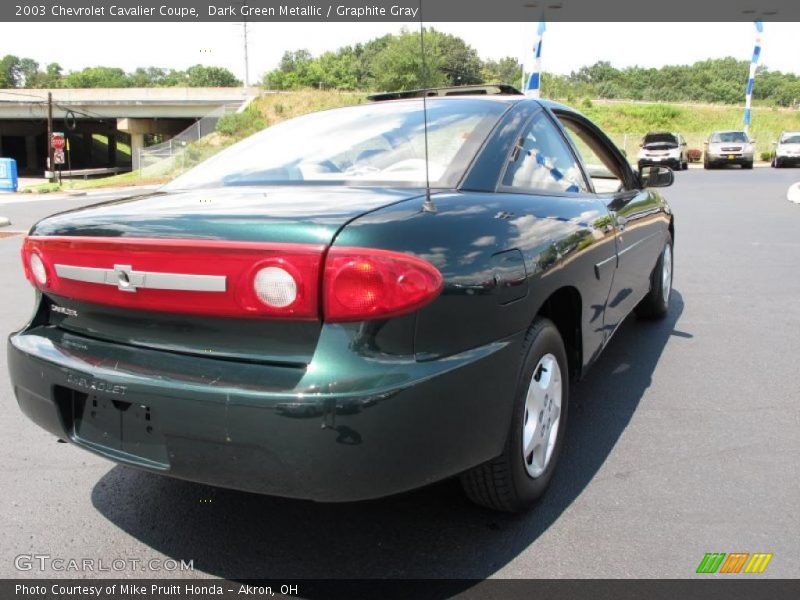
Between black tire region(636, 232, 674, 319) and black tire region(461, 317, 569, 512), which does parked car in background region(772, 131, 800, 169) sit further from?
black tire region(461, 317, 569, 512)

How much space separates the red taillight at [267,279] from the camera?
1913 mm

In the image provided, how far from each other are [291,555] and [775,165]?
34121 millimetres

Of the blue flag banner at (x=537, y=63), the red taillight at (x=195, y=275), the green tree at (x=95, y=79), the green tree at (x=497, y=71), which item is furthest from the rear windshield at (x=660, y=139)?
the green tree at (x=95, y=79)

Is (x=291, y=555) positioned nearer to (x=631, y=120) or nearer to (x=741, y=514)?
(x=741, y=514)

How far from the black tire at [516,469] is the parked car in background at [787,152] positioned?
32.7 metres

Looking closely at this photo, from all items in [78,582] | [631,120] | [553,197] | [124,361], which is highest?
[631,120]

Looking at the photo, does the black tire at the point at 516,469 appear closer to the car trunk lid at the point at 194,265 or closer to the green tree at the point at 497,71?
the car trunk lid at the point at 194,265

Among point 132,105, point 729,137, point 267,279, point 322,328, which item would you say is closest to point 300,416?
point 322,328

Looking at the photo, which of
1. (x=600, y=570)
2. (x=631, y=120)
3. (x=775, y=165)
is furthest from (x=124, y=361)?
(x=631, y=120)

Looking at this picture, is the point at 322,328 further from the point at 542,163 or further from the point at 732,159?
the point at 732,159

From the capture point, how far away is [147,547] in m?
2.44

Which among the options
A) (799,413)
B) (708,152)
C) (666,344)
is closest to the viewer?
(799,413)

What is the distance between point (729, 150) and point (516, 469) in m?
30.8

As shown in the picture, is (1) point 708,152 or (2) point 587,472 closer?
(2) point 587,472
